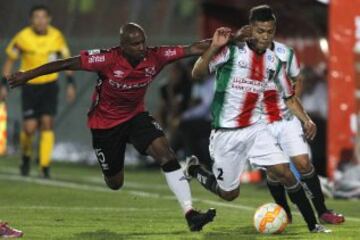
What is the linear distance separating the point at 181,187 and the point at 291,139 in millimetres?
1465

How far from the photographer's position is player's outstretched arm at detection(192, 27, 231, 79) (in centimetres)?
1084

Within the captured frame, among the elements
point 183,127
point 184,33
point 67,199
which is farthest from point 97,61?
point 184,33

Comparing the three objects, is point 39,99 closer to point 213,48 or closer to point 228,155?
point 228,155

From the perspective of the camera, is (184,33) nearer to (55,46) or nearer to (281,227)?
(55,46)

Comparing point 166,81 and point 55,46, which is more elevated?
point 55,46

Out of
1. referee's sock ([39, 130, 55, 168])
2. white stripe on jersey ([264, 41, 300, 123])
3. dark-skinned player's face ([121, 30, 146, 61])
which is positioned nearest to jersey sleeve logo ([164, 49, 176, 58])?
dark-skinned player's face ([121, 30, 146, 61])

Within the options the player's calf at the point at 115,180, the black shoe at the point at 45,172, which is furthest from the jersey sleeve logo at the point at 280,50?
the black shoe at the point at 45,172

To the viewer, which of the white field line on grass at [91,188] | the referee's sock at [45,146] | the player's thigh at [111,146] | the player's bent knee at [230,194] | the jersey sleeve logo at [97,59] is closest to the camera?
the jersey sleeve logo at [97,59]

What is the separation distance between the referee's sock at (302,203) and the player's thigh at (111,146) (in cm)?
174

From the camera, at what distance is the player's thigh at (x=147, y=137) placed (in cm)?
1155

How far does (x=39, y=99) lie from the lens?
18.2 meters

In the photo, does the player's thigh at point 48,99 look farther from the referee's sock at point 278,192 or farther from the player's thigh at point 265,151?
the player's thigh at point 265,151

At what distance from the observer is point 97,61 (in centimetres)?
1134

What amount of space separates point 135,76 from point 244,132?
1.15 m
